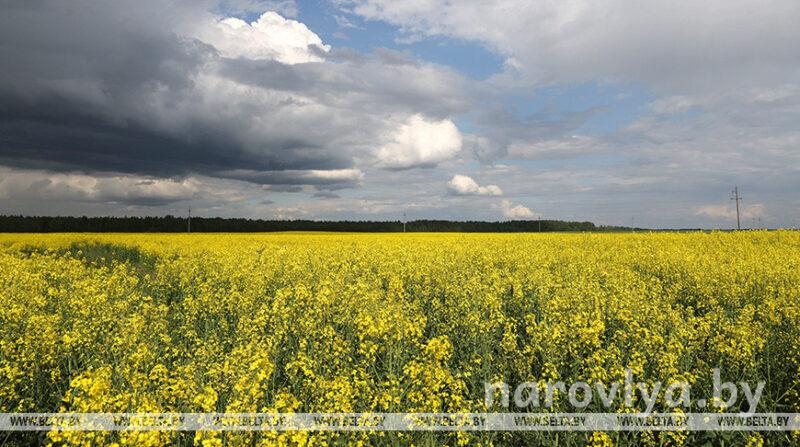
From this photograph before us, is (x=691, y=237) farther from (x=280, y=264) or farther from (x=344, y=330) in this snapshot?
(x=344, y=330)

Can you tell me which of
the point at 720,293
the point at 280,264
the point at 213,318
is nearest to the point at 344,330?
the point at 213,318

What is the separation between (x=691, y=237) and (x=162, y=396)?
34.1 metres

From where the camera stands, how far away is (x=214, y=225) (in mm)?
81250

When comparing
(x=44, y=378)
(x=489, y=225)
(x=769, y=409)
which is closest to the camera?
(x=769, y=409)

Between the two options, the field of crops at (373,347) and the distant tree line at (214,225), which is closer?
the field of crops at (373,347)

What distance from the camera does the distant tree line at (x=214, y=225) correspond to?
7381 cm

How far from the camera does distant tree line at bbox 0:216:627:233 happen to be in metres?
73.8

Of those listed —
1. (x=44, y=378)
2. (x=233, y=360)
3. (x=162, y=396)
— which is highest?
(x=233, y=360)

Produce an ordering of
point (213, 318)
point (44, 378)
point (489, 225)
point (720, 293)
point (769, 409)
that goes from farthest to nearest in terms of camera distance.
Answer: point (489, 225) < point (720, 293) < point (213, 318) < point (44, 378) < point (769, 409)

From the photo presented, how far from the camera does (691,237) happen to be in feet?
102

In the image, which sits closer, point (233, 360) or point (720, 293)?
point (233, 360)

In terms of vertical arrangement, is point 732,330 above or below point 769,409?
above

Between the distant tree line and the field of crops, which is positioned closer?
the field of crops

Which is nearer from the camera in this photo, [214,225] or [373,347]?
[373,347]
